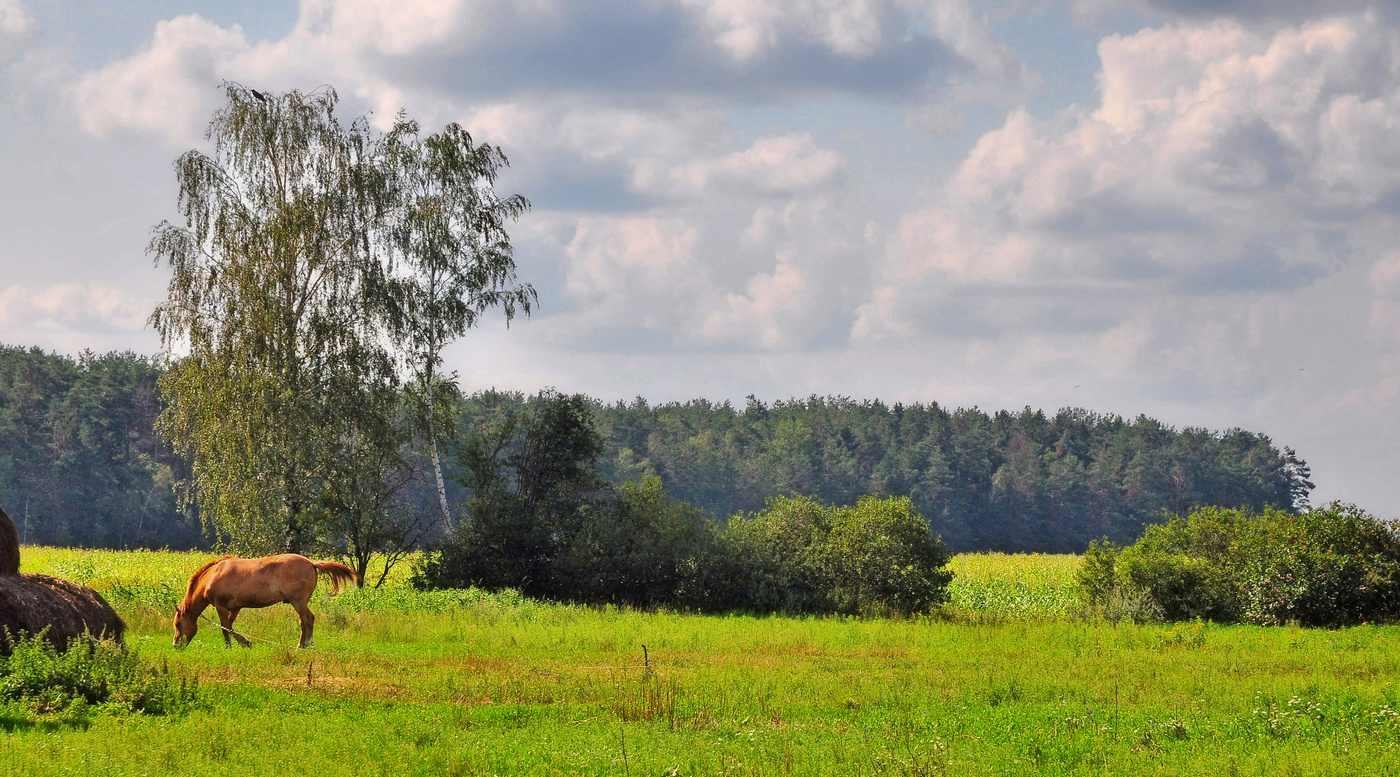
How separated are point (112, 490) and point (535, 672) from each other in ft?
242

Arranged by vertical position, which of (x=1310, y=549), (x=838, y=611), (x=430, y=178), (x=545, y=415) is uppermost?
(x=430, y=178)

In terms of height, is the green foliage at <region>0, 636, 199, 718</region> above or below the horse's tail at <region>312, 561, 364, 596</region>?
below

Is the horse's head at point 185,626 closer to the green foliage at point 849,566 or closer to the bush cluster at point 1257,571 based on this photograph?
the green foliage at point 849,566

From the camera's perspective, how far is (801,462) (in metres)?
104

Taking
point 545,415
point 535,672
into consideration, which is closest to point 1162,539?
point 545,415

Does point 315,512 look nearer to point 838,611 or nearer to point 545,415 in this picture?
point 545,415

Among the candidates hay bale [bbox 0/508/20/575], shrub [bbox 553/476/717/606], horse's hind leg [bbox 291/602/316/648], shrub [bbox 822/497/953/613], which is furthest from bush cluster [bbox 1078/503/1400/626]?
hay bale [bbox 0/508/20/575]

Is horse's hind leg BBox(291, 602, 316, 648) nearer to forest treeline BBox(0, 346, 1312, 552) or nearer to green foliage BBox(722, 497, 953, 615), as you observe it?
green foliage BBox(722, 497, 953, 615)

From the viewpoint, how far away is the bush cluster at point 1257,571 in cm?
2900

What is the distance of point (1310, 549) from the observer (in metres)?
29.5

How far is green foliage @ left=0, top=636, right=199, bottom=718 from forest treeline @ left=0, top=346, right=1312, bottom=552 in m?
65.1

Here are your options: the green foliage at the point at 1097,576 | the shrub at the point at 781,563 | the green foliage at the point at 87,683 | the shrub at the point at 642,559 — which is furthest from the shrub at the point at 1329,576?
the green foliage at the point at 87,683

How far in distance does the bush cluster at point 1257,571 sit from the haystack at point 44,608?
81.9ft

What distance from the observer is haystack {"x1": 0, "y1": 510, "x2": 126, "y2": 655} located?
14.2m
